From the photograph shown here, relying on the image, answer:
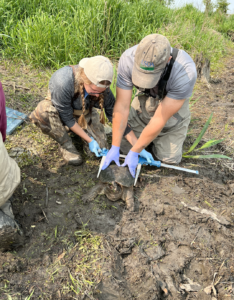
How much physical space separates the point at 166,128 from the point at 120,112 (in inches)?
26.4

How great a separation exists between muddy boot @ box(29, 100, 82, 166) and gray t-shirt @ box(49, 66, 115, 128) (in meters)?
0.07

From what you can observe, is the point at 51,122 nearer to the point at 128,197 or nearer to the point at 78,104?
the point at 78,104

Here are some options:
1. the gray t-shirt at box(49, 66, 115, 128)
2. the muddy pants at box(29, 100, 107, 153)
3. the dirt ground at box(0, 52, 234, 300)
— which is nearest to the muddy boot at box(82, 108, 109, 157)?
the muddy pants at box(29, 100, 107, 153)

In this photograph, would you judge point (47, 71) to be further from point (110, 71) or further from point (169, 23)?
point (169, 23)

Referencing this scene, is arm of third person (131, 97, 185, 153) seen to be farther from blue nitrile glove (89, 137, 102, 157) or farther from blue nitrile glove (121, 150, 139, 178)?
blue nitrile glove (89, 137, 102, 157)

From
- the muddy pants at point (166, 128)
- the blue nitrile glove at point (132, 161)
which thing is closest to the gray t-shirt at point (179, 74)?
the muddy pants at point (166, 128)

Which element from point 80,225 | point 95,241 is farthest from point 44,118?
point 95,241

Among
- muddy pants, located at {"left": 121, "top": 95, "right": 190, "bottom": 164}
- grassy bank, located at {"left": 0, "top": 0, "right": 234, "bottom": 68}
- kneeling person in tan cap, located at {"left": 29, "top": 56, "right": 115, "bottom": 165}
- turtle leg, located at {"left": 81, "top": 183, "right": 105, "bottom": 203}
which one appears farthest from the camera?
grassy bank, located at {"left": 0, "top": 0, "right": 234, "bottom": 68}

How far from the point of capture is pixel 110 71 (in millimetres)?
1828

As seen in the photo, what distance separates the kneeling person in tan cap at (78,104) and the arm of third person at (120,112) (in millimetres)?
138

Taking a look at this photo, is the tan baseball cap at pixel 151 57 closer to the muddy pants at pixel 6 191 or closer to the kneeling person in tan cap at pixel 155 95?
the kneeling person in tan cap at pixel 155 95

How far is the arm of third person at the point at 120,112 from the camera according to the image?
2.16m

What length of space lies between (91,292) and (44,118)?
5.10 feet

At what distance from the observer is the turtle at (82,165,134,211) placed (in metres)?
2.05
